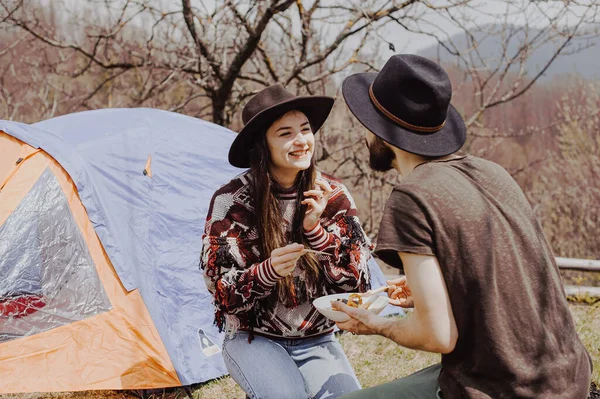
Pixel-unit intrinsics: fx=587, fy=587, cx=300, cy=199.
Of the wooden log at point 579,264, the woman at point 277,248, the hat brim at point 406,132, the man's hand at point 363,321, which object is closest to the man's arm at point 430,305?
the man's hand at point 363,321

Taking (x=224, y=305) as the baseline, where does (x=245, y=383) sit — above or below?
below

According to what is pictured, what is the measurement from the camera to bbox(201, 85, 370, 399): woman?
237 centimetres

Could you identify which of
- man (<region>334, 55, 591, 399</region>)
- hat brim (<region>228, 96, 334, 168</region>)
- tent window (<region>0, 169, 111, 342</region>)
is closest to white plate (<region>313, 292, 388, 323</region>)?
man (<region>334, 55, 591, 399</region>)

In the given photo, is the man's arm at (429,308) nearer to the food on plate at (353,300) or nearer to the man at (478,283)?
the man at (478,283)

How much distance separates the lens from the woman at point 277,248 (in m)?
2.37

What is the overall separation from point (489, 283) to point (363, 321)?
1.48ft

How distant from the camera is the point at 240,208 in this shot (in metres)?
2.49

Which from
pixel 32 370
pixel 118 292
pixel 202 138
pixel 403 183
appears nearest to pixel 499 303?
pixel 403 183

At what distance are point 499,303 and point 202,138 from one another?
2809mm

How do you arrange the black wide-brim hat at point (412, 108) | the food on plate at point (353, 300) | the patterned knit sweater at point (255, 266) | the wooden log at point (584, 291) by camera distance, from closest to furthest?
the black wide-brim hat at point (412, 108), the food on plate at point (353, 300), the patterned knit sweater at point (255, 266), the wooden log at point (584, 291)

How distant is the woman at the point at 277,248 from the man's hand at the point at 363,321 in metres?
0.46

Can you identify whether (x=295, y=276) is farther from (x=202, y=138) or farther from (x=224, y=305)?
(x=202, y=138)

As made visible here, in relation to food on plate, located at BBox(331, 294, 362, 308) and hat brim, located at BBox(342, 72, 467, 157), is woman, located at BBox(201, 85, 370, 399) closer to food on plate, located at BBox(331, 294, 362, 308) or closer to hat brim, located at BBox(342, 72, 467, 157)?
food on plate, located at BBox(331, 294, 362, 308)

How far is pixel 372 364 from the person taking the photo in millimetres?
3838
